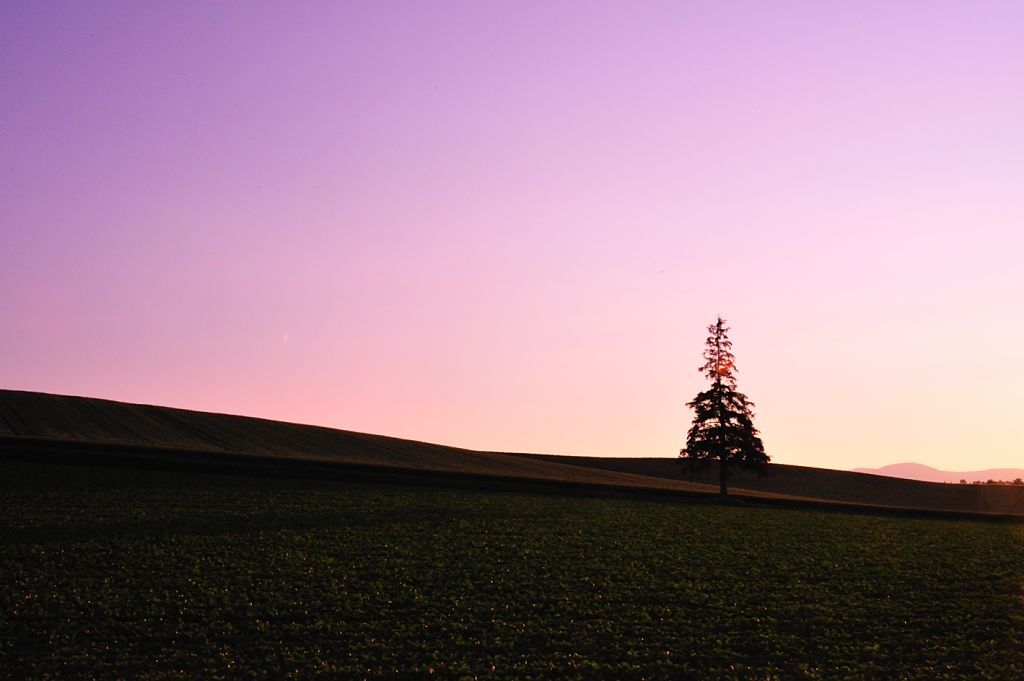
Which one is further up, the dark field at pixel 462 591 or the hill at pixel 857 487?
the hill at pixel 857 487

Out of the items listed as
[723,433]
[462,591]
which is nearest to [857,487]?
[723,433]

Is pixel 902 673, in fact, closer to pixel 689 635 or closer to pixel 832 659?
pixel 832 659

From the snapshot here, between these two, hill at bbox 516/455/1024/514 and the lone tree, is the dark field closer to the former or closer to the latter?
the lone tree

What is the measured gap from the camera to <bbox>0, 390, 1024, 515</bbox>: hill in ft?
212

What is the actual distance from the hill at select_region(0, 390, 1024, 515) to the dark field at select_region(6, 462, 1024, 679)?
8.06m

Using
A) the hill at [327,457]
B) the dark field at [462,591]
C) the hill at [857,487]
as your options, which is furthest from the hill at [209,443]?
the hill at [857,487]

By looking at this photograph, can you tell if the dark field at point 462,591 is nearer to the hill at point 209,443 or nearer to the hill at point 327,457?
the hill at point 209,443

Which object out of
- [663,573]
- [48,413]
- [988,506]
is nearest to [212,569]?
[663,573]

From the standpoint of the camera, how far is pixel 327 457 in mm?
78062

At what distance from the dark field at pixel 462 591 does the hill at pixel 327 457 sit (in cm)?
806

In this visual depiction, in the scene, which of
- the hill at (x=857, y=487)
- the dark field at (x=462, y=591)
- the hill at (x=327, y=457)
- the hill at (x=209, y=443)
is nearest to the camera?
the dark field at (x=462, y=591)

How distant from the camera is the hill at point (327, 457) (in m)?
64.7

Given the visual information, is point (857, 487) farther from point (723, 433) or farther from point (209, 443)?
point (209, 443)

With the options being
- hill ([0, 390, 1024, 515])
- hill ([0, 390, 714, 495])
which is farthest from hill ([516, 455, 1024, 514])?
hill ([0, 390, 714, 495])
